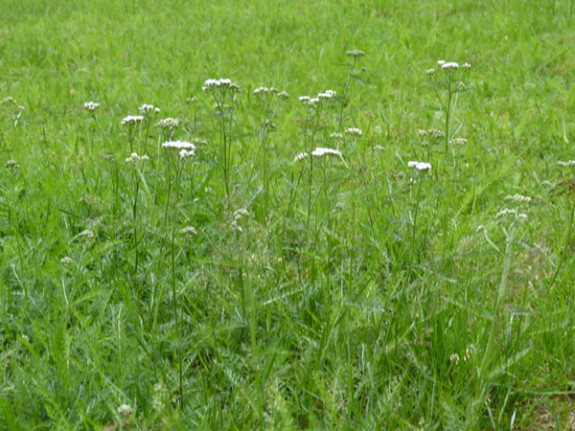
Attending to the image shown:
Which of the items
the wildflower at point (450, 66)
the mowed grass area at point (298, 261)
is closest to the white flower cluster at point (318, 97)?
Result: the mowed grass area at point (298, 261)

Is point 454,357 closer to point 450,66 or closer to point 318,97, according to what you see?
point 450,66

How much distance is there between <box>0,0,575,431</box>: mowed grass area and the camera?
66.2 inches

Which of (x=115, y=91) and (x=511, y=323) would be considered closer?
(x=511, y=323)

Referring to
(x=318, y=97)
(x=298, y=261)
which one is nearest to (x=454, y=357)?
(x=298, y=261)

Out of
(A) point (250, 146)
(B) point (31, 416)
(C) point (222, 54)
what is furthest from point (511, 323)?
(C) point (222, 54)

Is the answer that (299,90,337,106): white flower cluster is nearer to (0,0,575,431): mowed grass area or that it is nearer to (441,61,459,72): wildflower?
(0,0,575,431): mowed grass area

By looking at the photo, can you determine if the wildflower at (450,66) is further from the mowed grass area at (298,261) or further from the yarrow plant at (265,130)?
the yarrow plant at (265,130)

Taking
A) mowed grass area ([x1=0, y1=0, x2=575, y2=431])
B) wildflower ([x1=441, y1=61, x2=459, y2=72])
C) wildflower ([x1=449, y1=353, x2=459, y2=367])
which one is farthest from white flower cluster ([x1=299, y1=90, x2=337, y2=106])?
wildflower ([x1=449, y1=353, x2=459, y2=367])

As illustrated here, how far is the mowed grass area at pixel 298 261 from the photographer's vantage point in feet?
5.52

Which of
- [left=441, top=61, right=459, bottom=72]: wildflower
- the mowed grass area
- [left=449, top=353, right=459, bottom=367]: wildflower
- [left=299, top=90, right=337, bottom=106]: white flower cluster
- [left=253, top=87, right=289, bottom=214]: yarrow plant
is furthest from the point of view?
[left=299, top=90, right=337, bottom=106]: white flower cluster

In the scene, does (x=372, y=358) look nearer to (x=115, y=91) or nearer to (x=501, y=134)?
(x=501, y=134)

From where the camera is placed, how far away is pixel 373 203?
2.82 m

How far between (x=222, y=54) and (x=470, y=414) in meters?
5.84

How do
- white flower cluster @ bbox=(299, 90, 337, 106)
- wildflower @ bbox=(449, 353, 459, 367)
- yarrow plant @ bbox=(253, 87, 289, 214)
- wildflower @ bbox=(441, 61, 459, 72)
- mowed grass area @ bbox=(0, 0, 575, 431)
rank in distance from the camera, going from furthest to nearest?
white flower cluster @ bbox=(299, 90, 337, 106) → yarrow plant @ bbox=(253, 87, 289, 214) → wildflower @ bbox=(441, 61, 459, 72) → wildflower @ bbox=(449, 353, 459, 367) → mowed grass area @ bbox=(0, 0, 575, 431)
